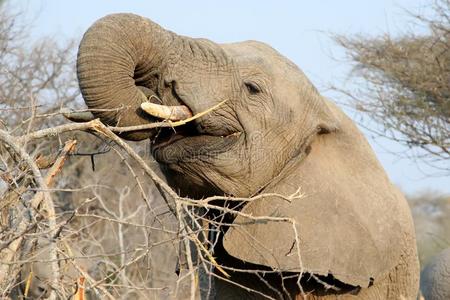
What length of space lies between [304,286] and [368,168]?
1.62ft

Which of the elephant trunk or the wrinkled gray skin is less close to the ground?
the elephant trunk

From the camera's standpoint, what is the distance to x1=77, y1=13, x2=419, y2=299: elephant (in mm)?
3775

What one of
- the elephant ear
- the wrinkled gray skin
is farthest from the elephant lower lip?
the wrinkled gray skin

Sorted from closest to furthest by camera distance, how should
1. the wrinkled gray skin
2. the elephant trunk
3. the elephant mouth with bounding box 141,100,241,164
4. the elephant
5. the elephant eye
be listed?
the elephant trunk, the elephant, the elephant mouth with bounding box 141,100,241,164, the elephant eye, the wrinkled gray skin

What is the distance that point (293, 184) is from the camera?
13.5ft

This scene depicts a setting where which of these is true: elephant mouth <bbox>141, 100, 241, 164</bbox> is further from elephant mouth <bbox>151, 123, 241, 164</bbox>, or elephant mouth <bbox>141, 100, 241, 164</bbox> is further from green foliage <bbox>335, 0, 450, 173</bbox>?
green foliage <bbox>335, 0, 450, 173</bbox>

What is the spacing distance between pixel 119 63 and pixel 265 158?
27.4 inches

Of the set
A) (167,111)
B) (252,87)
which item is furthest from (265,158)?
(167,111)

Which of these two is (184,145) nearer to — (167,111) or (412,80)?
A: (167,111)

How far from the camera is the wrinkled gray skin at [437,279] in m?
7.77

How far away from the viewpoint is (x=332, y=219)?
418 centimetres

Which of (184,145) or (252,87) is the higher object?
(252,87)

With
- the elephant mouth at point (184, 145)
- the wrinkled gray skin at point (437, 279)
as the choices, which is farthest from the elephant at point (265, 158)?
the wrinkled gray skin at point (437, 279)

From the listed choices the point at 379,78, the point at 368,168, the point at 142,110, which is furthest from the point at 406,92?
the point at 142,110
